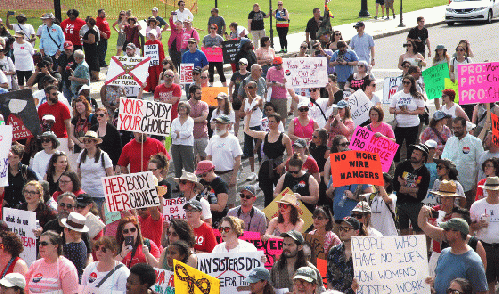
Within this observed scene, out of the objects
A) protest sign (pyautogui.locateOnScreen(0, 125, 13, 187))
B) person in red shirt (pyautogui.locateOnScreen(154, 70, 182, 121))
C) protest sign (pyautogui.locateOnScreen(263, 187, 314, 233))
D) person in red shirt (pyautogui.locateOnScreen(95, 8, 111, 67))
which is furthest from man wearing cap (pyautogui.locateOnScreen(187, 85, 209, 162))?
person in red shirt (pyautogui.locateOnScreen(95, 8, 111, 67))

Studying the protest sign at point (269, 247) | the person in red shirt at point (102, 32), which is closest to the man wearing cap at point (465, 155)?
the protest sign at point (269, 247)

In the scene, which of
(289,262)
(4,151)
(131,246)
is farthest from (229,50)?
(289,262)

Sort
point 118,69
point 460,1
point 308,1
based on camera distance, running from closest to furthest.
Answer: point 118,69
point 460,1
point 308,1

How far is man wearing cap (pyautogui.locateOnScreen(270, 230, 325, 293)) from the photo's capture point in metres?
7.94

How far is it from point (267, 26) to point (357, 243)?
26.9m

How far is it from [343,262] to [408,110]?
20.4 feet

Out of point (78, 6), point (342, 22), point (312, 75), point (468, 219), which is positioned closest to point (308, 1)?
point (342, 22)

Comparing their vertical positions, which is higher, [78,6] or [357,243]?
[78,6]

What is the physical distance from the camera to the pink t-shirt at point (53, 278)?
25.6 ft

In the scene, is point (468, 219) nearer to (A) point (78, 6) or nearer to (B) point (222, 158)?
(B) point (222, 158)

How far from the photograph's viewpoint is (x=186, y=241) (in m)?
8.39

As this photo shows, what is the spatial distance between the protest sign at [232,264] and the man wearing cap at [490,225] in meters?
2.44

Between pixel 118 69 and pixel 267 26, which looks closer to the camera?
pixel 118 69

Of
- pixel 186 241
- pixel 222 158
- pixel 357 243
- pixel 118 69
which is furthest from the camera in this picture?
pixel 118 69
